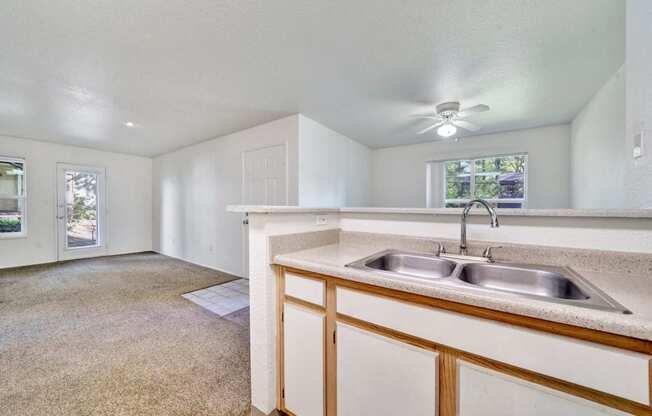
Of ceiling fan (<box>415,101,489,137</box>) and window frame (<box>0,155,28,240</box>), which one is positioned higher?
ceiling fan (<box>415,101,489,137</box>)

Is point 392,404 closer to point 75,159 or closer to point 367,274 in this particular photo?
point 367,274

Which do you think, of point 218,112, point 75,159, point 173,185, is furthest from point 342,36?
point 75,159

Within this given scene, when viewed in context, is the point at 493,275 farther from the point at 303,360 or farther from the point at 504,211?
the point at 303,360

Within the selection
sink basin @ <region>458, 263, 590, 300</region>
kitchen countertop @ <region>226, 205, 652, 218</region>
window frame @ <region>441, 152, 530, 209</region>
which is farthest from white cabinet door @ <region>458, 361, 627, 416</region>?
window frame @ <region>441, 152, 530, 209</region>

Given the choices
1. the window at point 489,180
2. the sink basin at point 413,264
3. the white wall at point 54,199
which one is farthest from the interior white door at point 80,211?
the window at point 489,180

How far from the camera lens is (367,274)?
1.01 metres

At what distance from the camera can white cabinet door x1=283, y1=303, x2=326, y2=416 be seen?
1.17 meters

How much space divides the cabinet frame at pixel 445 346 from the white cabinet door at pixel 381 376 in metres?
0.03

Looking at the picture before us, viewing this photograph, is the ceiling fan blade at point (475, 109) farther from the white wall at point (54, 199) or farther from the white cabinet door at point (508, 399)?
the white wall at point (54, 199)

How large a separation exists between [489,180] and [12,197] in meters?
8.44

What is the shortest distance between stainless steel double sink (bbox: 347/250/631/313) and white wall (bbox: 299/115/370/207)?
2107 mm

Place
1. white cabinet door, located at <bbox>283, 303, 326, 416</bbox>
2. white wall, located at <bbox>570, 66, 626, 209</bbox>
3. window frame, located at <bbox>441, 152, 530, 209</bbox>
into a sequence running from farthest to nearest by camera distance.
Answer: window frame, located at <bbox>441, 152, 530, 209</bbox> < white wall, located at <bbox>570, 66, 626, 209</bbox> < white cabinet door, located at <bbox>283, 303, 326, 416</bbox>

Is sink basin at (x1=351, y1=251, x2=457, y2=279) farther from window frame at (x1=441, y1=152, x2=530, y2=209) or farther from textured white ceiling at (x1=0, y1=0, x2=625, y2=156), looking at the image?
window frame at (x1=441, y1=152, x2=530, y2=209)

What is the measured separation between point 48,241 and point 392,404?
6827 mm
